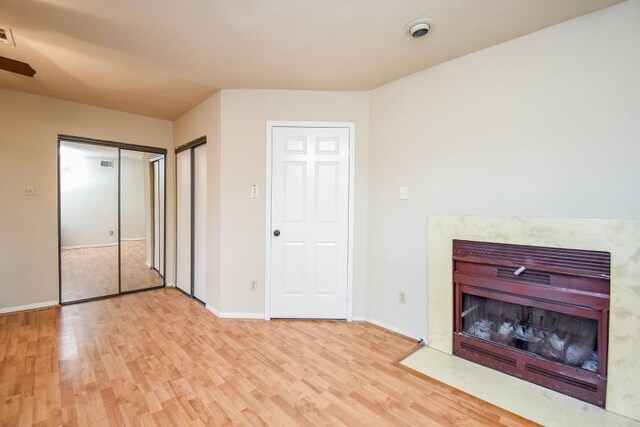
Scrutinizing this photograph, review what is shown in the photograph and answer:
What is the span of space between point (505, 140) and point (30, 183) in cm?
477

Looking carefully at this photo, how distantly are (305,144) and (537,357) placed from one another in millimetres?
2595

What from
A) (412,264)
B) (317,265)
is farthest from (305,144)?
(412,264)

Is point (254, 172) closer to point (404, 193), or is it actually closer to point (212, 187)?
point (212, 187)

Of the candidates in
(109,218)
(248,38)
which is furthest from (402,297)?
(109,218)

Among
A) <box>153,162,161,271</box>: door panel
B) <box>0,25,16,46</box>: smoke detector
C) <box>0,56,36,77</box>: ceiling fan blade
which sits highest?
<box>0,25,16,46</box>: smoke detector

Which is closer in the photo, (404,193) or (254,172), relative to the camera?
(404,193)

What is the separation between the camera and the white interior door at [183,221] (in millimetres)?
3898

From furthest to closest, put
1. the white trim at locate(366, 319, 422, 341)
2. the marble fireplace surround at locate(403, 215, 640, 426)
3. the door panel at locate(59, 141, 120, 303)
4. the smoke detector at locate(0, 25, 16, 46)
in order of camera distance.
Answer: the door panel at locate(59, 141, 120, 303)
the white trim at locate(366, 319, 422, 341)
the smoke detector at locate(0, 25, 16, 46)
the marble fireplace surround at locate(403, 215, 640, 426)

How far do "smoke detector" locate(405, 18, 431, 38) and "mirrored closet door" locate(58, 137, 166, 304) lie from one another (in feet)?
11.9

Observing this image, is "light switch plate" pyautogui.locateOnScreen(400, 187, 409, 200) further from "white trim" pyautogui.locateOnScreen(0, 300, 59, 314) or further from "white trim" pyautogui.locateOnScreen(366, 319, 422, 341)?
"white trim" pyautogui.locateOnScreen(0, 300, 59, 314)

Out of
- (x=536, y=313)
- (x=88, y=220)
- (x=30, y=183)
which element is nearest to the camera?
(x=536, y=313)

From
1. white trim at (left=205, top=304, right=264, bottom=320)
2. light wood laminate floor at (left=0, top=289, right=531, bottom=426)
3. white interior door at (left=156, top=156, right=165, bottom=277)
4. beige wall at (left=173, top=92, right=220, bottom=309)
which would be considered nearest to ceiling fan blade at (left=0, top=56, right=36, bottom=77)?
beige wall at (left=173, top=92, right=220, bottom=309)

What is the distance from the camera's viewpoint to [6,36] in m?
2.11

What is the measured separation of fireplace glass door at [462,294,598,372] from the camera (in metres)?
1.88
